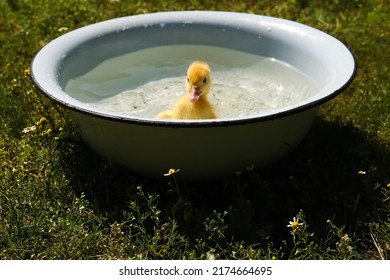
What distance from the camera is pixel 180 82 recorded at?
4551mm

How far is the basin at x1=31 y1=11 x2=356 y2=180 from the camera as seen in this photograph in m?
3.29

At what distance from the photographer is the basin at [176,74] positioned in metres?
3.29

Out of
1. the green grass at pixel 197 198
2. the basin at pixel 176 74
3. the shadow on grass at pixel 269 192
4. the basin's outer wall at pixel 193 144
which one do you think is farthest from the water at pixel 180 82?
the basin's outer wall at pixel 193 144

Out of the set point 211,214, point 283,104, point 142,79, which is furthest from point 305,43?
point 211,214

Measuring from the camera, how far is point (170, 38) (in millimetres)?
4609

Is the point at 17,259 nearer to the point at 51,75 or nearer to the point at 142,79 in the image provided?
the point at 51,75

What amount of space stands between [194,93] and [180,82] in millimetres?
979

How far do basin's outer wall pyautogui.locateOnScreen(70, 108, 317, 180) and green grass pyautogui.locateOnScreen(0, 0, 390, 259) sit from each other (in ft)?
0.32

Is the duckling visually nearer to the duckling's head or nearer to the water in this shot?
the duckling's head

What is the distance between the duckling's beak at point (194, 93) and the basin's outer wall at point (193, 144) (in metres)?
0.32

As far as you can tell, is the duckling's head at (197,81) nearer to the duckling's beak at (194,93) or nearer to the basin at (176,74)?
the duckling's beak at (194,93)

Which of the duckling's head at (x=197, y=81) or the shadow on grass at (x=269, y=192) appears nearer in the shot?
the shadow on grass at (x=269, y=192)

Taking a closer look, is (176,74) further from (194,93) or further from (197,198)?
(197,198)

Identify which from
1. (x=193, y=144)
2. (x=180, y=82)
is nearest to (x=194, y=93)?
(x=193, y=144)
